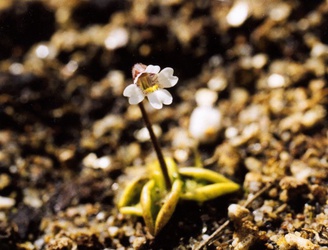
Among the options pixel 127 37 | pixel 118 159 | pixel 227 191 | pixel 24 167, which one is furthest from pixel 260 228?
pixel 127 37

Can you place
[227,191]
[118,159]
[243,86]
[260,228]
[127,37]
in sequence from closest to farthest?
[260,228], [227,191], [118,159], [243,86], [127,37]

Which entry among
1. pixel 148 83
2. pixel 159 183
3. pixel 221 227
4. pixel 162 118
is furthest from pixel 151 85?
pixel 162 118

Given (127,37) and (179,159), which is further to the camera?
(127,37)

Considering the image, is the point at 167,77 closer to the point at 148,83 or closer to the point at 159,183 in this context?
the point at 148,83

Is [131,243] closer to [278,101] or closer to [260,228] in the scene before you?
[260,228]

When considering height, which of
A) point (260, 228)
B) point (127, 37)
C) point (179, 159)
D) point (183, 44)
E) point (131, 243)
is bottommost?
point (260, 228)

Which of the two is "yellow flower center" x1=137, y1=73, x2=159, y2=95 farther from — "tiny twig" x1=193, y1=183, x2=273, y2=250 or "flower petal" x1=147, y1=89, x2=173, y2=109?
"tiny twig" x1=193, y1=183, x2=273, y2=250

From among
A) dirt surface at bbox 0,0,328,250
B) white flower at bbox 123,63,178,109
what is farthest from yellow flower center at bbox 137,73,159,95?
dirt surface at bbox 0,0,328,250
